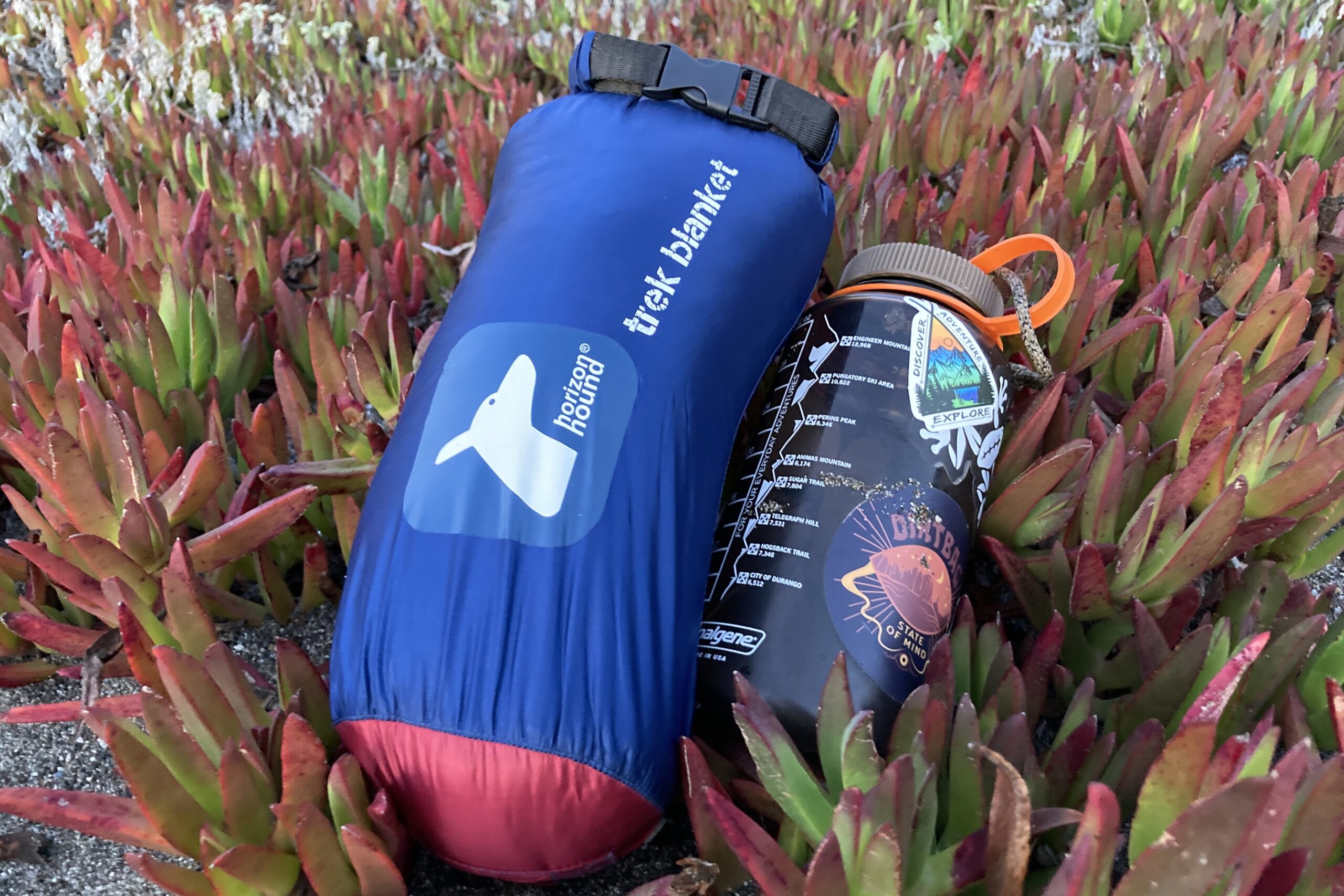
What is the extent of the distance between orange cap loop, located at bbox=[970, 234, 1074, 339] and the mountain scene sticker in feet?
0.22

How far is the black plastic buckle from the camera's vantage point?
51.1 inches

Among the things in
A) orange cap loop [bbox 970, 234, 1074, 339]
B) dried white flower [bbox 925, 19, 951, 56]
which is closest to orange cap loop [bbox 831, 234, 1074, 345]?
orange cap loop [bbox 970, 234, 1074, 339]

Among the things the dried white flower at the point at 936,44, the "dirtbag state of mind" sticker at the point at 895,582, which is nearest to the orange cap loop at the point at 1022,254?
the "dirtbag state of mind" sticker at the point at 895,582

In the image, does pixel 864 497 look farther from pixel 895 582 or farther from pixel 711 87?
pixel 711 87

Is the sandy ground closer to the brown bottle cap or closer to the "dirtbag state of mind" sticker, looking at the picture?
the "dirtbag state of mind" sticker

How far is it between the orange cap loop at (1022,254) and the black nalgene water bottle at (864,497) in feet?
0.07

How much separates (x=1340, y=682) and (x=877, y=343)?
0.65 m

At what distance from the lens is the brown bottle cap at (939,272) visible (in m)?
1.25

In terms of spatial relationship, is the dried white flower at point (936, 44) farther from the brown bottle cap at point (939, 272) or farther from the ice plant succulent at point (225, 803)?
the ice plant succulent at point (225, 803)

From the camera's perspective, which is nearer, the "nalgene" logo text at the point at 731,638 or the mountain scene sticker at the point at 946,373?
the "nalgene" logo text at the point at 731,638

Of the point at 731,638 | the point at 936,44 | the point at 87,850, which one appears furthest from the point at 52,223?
the point at 936,44

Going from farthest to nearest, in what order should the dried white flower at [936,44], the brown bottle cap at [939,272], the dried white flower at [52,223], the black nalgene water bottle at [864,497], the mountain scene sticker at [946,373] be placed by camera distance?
the dried white flower at [936,44] → the dried white flower at [52,223] → the brown bottle cap at [939,272] → the mountain scene sticker at [946,373] → the black nalgene water bottle at [864,497]

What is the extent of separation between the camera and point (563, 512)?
967mm

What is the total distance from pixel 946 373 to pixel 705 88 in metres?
0.54
